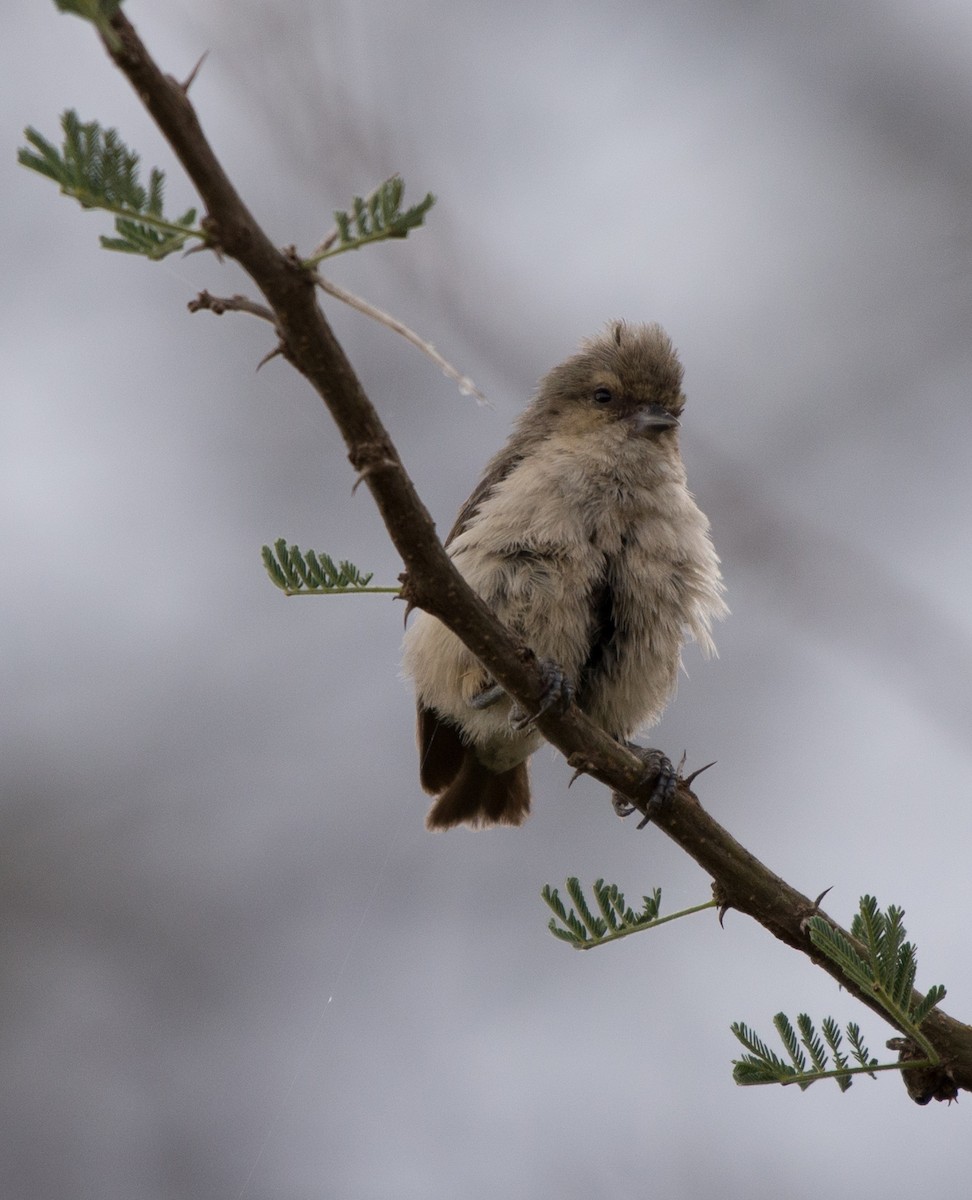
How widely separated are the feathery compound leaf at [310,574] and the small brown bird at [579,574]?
4.20 ft

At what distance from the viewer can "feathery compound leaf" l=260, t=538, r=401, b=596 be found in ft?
8.89

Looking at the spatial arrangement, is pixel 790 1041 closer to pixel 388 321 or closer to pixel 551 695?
pixel 551 695

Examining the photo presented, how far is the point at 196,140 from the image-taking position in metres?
1.81

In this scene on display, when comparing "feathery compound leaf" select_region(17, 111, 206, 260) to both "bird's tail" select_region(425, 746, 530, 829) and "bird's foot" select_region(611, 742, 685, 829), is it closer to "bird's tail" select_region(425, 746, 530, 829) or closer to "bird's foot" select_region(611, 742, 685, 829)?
"bird's foot" select_region(611, 742, 685, 829)

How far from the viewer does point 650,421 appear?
4.89 meters

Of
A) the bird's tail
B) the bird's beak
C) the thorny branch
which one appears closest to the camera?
the thorny branch

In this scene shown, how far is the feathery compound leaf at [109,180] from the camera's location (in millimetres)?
1774

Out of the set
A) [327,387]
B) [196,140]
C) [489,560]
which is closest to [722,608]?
[489,560]

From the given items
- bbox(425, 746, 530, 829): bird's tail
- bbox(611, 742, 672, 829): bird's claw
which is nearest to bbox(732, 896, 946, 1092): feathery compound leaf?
bbox(611, 742, 672, 829): bird's claw

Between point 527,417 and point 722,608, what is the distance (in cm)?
122

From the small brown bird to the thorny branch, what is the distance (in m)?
0.86

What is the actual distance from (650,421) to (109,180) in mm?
3278

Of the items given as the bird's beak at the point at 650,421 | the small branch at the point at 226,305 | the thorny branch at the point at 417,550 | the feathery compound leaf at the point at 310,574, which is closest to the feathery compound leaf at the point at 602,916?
the thorny branch at the point at 417,550

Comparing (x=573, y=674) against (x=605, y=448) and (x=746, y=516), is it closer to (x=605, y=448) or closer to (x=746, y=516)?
(x=605, y=448)
